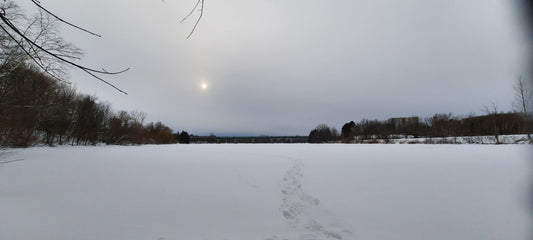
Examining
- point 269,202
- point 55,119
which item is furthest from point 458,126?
point 55,119

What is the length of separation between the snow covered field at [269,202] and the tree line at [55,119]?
2531 mm

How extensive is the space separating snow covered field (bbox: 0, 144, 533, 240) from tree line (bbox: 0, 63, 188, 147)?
2531 mm

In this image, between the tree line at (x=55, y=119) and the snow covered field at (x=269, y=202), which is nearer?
the snow covered field at (x=269, y=202)

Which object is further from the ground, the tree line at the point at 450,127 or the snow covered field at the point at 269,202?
the tree line at the point at 450,127

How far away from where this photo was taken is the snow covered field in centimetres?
336

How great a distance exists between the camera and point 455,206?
414 centimetres

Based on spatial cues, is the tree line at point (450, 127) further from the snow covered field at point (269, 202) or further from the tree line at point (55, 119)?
the tree line at point (55, 119)

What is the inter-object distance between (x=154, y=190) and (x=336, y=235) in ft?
13.2

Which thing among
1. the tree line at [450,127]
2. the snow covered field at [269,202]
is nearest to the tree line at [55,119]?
the snow covered field at [269,202]

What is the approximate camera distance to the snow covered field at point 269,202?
11.0ft

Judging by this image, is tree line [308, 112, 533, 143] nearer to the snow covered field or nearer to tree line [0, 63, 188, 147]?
the snow covered field

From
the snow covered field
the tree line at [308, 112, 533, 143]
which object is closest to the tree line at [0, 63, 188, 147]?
the snow covered field

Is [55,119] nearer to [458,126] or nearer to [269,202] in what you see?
[269,202]

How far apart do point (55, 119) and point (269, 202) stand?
25.4 meters
